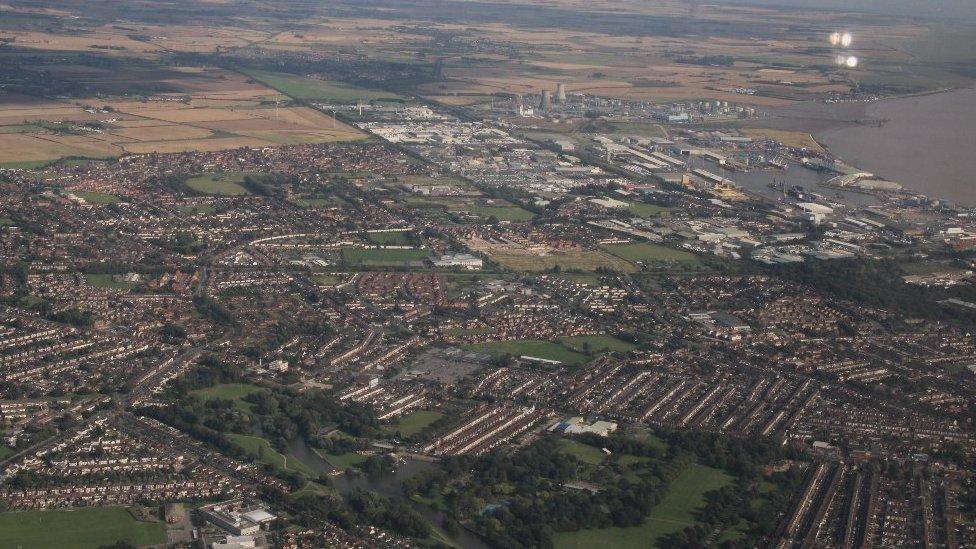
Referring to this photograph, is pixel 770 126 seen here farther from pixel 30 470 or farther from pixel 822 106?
pixel 30 470

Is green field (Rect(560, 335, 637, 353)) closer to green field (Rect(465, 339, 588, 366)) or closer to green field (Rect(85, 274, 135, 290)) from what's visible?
green field (Rect(465, 339, 588, 366))

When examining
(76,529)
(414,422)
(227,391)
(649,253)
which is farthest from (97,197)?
(76,529)

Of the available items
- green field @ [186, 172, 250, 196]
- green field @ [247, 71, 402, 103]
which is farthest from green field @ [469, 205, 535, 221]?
green field @ [247, 71, 402, 103]

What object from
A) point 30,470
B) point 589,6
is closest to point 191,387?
point 30,470

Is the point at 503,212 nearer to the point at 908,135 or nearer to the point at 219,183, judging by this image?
the point at 219,183

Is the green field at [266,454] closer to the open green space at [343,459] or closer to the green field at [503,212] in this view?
the open green space at [343,459]
